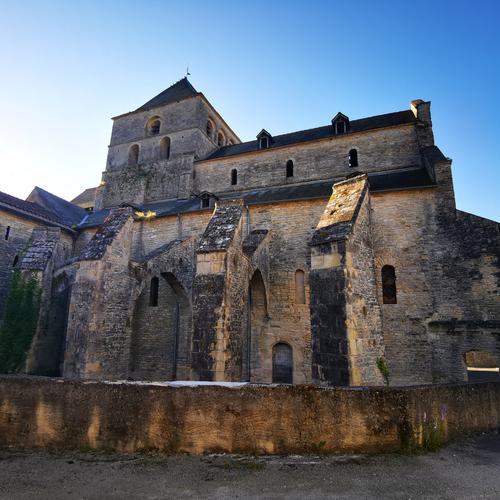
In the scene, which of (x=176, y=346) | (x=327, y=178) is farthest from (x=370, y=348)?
(x=327, y=178)

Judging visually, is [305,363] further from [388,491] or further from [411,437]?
[388,491]

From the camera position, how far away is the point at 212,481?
11.8 feet

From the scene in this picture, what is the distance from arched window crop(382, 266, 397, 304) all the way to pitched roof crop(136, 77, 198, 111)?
16.0 metres

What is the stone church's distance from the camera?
7395 mm

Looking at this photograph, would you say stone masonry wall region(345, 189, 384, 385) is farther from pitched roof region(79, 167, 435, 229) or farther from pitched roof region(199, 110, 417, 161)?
pitched roof region(199, 110, 417, 161)

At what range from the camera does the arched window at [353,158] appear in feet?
51.6

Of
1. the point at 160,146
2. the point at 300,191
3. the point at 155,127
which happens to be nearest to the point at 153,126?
the point at 155,127

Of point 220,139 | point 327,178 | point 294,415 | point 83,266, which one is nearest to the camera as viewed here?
point 294,415

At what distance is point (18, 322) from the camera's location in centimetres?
1211

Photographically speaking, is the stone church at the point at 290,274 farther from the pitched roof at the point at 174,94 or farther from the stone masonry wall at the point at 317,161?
the pitched roof at the point at 174,94

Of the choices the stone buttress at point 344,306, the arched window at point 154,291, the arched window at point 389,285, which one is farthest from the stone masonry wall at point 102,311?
the arched window at point 389,285

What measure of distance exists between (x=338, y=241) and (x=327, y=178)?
9094 mm

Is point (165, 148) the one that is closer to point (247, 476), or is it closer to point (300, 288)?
point (300, 288)

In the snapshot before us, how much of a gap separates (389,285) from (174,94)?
18778mm
